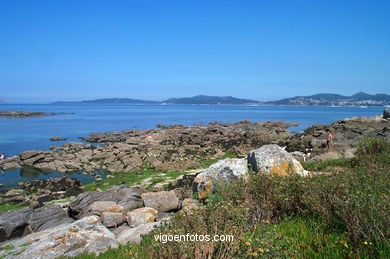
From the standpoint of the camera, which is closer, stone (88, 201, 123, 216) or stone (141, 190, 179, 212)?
stone (88, 201, 123, 216)

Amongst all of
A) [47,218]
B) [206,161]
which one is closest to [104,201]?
A: [47,218]

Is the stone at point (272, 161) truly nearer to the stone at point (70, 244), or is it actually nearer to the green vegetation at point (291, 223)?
the green vegetation at point (291, 223)

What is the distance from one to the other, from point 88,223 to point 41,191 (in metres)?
11.0

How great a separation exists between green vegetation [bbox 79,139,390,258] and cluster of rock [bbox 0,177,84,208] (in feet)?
41.5

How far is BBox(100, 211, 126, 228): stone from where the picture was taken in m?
10.2

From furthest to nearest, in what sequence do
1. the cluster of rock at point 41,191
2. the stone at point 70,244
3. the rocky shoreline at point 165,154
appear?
the rocky shoreline at point 165,154 < the cluster of rock at point 41,191 < the stone at point 70,244

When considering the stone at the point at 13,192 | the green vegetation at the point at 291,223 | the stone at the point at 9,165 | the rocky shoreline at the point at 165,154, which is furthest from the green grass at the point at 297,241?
the stone at the point at 9,165

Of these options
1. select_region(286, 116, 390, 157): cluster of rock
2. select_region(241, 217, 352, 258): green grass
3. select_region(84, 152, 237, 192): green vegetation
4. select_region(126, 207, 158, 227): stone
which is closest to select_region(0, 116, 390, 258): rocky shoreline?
select_region(126, 207, 158, 227): stone

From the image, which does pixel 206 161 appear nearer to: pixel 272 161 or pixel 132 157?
pixel 132 157

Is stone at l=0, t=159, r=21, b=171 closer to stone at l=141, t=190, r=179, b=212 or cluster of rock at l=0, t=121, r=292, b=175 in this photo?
cluster of rock at l=0, t=121, r=292, b=175

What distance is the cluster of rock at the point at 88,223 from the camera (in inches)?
283

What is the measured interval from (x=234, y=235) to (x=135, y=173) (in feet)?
61.7

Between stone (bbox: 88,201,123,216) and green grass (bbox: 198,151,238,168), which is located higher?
stone (bbox: 88,201,123,216)

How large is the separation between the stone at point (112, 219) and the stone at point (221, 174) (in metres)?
3.10
